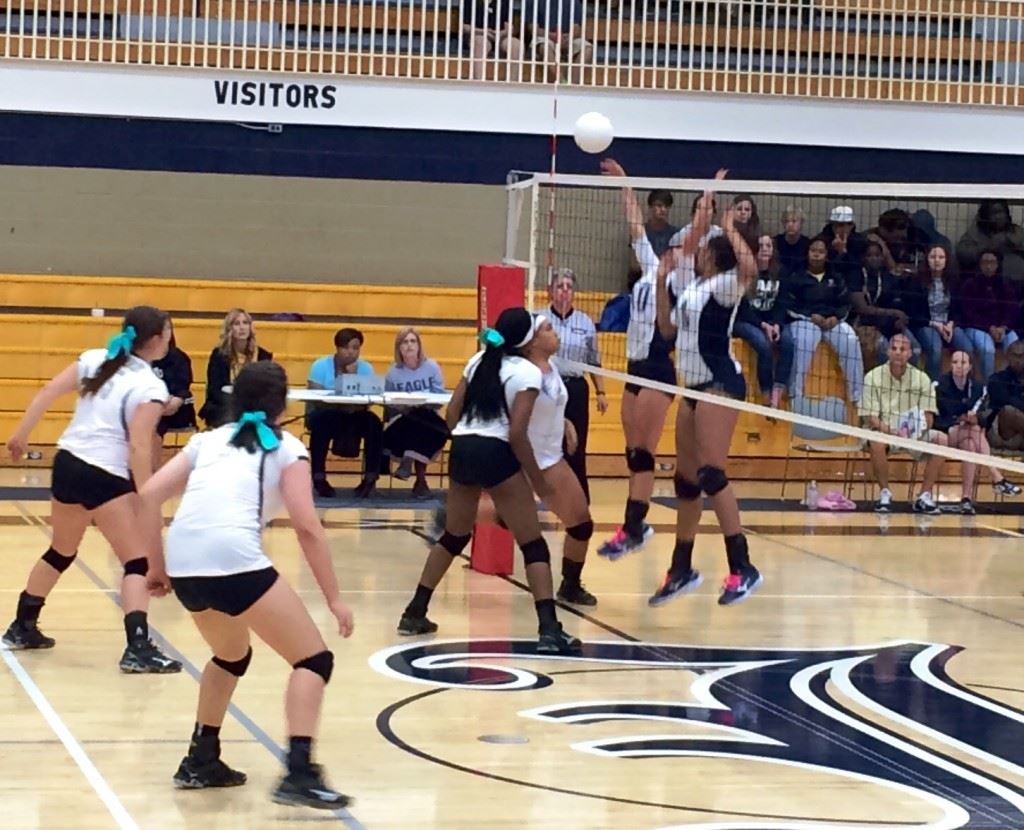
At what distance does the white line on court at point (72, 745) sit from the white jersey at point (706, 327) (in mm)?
3742

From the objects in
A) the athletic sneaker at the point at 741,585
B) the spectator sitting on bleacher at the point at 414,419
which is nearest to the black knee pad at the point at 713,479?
the athletic sneaker at the point at 741,585

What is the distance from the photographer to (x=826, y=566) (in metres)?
11.7

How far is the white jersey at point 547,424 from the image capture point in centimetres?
923

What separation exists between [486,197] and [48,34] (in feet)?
13.6

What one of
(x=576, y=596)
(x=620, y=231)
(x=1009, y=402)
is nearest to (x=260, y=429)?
(x=576, y=596)

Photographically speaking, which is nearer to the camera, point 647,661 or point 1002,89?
point 647,661

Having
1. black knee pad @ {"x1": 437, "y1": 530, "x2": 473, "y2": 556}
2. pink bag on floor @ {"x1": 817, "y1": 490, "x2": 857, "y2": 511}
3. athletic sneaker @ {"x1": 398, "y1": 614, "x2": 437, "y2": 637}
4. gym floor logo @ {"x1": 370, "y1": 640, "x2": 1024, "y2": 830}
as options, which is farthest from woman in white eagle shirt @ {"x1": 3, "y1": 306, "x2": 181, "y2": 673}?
pink bag on floor @ {"x1": 817, "y1": 490, "x2": 857, "y2": 511}

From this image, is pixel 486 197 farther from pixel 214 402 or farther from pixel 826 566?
pixel 826 566

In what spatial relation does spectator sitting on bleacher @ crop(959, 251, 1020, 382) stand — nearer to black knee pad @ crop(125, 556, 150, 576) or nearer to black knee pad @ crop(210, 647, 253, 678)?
black knee pad @ crop(125, 556, 150, 576)

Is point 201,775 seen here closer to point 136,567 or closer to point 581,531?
point 136,567

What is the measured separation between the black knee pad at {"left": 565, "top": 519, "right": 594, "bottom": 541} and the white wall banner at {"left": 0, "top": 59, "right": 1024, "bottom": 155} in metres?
7.38

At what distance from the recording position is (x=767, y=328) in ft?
49.8

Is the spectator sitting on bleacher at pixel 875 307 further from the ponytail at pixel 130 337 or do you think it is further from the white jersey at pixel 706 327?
the ponytail at pixel 130 337

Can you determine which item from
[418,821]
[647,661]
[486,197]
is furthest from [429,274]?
[418,821]
